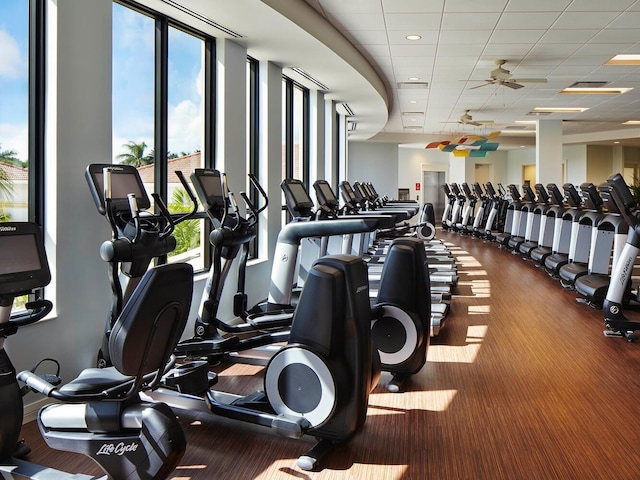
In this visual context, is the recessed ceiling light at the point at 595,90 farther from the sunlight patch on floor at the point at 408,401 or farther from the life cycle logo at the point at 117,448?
the life cycle logo at the point at 117,448

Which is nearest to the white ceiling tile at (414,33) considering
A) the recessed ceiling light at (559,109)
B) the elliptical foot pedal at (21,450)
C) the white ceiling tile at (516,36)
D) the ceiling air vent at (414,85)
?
the white ceiling tile at (516,36)

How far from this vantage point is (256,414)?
2.65 metres

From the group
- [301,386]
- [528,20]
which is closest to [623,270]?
[528,20]

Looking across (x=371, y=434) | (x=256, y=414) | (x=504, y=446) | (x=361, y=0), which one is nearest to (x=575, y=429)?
(x=504, y=446)

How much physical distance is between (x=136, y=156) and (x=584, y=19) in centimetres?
468

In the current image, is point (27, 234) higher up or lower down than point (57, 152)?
lower down

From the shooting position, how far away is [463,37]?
6.73 m

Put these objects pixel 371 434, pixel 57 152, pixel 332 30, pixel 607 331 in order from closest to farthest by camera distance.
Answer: pixel 371 434
pixel 57 152
pixel 607 331
pixel 332 30

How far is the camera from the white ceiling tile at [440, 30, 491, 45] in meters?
6.51

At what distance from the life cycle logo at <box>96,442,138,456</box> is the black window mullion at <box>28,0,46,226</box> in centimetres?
163

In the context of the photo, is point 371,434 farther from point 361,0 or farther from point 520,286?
point 520,286

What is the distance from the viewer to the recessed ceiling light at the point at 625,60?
7.80 meters

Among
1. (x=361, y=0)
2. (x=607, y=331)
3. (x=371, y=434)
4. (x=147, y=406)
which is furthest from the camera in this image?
(x=361, y=0)

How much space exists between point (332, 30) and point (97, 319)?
419 centimetres
